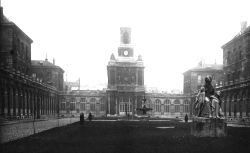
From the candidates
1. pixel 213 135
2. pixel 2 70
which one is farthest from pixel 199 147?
pixel 2 70

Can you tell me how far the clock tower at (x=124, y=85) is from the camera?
3029 inches

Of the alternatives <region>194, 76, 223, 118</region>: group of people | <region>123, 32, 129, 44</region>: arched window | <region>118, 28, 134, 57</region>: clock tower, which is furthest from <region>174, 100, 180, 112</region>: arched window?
<region>194, 76, 223, 118</region>: group of people

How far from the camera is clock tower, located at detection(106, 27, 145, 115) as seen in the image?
3029 inches

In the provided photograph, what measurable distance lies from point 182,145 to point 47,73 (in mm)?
69699

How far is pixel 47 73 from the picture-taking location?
7938cm

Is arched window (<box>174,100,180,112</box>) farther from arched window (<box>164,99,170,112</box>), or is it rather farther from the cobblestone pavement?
the cobblestone pavement

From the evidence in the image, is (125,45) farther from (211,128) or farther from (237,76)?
(211,128)

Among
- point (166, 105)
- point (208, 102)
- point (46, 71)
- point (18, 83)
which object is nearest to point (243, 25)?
point (166, 105)

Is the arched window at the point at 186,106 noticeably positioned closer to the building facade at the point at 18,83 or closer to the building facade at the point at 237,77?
the building facade at the point at 237,77

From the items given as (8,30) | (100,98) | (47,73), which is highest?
(8,30)

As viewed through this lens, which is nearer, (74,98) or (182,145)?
(182,145)

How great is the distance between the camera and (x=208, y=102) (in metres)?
16.4

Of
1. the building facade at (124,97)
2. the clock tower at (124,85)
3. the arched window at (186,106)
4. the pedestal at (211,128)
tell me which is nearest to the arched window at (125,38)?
the building facade at (124,97)

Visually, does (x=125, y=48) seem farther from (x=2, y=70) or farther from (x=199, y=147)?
(x=199, y=147)
